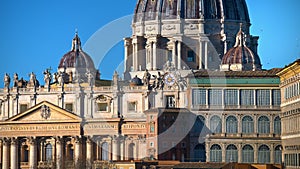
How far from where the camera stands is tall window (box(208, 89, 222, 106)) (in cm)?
16912

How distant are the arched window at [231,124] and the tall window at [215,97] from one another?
2096 mm

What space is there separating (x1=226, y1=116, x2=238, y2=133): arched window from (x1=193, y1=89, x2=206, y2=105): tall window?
3698mm

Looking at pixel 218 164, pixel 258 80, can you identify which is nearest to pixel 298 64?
pixel 218 164

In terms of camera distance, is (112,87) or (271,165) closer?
(271,165)

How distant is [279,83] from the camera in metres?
164

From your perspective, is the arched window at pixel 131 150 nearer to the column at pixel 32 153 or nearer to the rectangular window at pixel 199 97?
the column at pixel 32 153

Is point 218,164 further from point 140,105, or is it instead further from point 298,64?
point 140,105

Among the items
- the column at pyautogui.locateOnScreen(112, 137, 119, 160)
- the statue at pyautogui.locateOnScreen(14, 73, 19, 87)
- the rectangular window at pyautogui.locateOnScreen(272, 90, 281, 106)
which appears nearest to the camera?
the rectangular window at pyautogui.locateOnScreen(272, 90, 281, 106)

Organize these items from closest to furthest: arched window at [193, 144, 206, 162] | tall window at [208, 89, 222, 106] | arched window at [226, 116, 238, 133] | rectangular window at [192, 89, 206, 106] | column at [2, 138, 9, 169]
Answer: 1. arched window at [226, 116, 238, 133]
2. tall window at [208, 89, 222, 106]
3. rectangular window at [192, 89, 206, 106]
4. arched window at [193, 144, 206, 162]
5. column at [2, 138, 9, 169]

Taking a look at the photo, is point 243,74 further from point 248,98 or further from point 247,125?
point 247,125

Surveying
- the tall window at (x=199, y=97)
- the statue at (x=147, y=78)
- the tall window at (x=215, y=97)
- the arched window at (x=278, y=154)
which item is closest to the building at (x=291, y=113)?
the arched window at (x=278, y=154)

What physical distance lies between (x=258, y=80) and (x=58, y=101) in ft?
120

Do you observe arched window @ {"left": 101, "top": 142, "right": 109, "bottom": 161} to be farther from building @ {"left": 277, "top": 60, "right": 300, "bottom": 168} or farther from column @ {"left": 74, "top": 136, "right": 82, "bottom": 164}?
building @ {"left": 277, "top": 60, "right": 300, "bottom": 168}

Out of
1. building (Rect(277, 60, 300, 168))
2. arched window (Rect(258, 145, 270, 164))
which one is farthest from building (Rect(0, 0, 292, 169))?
building (Rect(277, 60, 300, 168))
